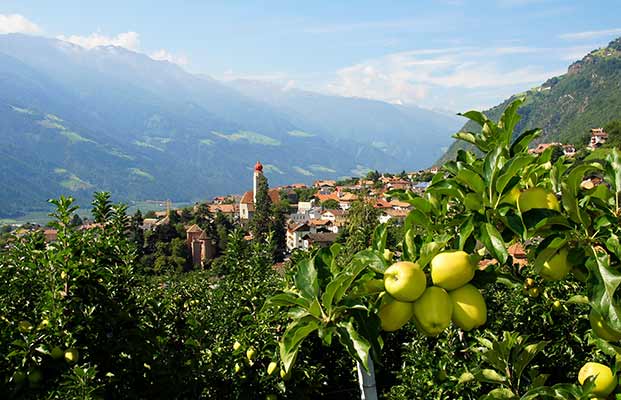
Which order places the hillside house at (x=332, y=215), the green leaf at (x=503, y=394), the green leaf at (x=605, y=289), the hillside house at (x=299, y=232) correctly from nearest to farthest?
the green leaf at (x=605, y=289) < the green leaf at (x=503, y=394) < the hillside house at (x=299, y=232) < the hillside house at (x=332, y=215)

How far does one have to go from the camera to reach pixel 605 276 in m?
0.95

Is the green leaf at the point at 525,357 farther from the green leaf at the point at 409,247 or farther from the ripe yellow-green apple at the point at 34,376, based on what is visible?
the ripe yellow-green apple at the point at 34,376

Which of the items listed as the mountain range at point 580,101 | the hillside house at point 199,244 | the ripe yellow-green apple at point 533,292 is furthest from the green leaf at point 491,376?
the mountain range at point 580,101

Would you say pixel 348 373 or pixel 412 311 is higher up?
pixel 412 311

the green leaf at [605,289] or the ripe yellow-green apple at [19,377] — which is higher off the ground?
the green leaf at [605,289]

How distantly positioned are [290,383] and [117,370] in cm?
138

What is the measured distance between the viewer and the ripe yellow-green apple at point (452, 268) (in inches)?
41.6

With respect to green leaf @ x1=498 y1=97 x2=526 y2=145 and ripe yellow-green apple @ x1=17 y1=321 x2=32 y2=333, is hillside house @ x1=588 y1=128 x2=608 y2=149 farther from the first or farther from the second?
green leaf @ x1=498 y1=97 x2=526 y2=145

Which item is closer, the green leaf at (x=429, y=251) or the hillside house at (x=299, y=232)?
the green leaf at (x=429, y=251)

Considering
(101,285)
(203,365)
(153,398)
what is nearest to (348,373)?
(203,365)

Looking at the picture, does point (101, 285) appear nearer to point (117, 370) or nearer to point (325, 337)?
point (117, 370)

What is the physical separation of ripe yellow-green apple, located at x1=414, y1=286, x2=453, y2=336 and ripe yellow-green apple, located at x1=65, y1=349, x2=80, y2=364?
229 centimetres

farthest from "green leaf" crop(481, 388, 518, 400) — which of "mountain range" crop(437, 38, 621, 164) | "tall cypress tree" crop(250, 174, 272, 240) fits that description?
"mountain range" crop(437, 38, 621, 164)

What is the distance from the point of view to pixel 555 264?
117 centimetres
